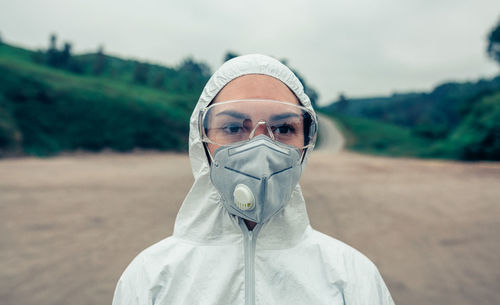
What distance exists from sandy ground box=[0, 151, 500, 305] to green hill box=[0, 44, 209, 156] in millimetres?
9683

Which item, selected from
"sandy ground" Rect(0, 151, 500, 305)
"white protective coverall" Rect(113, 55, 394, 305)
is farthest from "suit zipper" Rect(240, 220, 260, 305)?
"sandy ground" Rect(0, 151, 500, 305)

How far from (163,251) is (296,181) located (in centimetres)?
76

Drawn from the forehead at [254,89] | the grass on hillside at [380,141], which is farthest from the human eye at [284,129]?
the grass on hillside at [380,141]

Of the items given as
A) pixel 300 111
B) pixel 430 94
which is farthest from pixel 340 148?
pixel 430 94

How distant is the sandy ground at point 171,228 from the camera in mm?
3949

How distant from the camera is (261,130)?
1.57m

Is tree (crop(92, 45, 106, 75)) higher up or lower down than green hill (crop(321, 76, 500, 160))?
higher up

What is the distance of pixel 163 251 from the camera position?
1468 mm

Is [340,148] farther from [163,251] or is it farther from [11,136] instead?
[163,251]

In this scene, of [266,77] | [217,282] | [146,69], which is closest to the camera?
[217,282]

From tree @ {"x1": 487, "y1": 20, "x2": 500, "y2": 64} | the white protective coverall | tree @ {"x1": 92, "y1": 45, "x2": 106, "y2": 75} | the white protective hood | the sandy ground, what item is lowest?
the sandy ground

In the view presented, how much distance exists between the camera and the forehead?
61.4 inches

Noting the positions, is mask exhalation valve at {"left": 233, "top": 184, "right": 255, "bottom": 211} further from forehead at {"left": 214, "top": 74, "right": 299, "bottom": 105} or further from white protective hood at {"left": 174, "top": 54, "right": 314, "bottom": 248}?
forehead at {"left": 214, "top": 74, "right": 299, "bottom": 105}

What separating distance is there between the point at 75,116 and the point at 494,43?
4635cm
